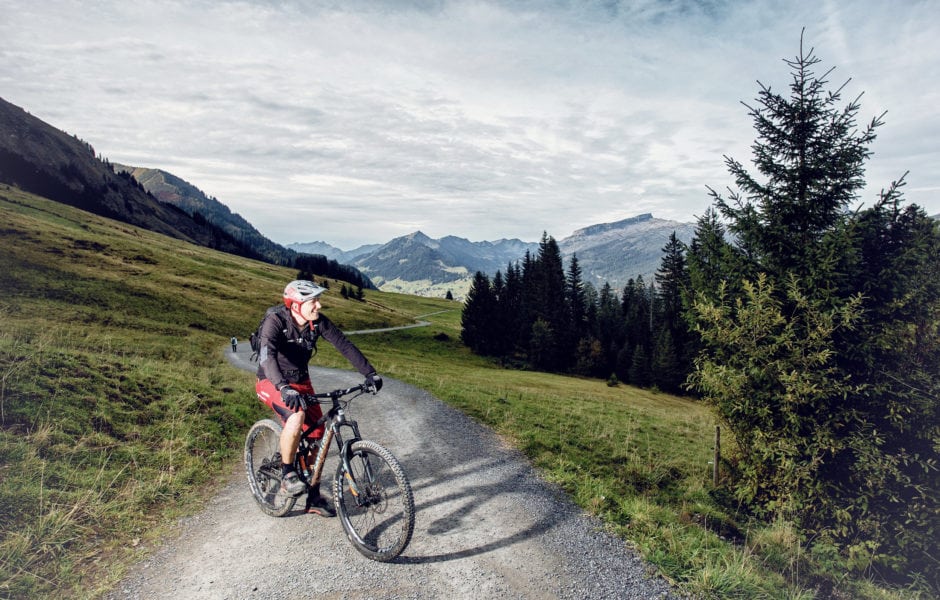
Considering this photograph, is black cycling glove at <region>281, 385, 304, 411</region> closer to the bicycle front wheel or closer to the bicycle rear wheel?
the bicycle front wheel

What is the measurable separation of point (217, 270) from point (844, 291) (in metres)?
92.3

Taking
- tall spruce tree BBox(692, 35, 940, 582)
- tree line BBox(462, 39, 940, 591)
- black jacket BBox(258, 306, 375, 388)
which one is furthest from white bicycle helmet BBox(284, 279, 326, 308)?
tall spruce tree BBox(692, 35, 940, 582)

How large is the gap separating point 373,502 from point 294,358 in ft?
7.95

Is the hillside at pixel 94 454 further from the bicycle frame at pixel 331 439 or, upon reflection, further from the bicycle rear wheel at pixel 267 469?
the bicycle frame at pixel 331 439

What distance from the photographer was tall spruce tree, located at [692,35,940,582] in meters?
10.8

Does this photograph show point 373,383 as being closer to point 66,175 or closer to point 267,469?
point 267,469

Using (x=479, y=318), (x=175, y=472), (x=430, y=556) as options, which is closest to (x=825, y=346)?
(x=430, y=556)

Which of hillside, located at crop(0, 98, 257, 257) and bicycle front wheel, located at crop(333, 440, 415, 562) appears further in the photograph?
hillside, located at crop(0, 98, 257, 257)

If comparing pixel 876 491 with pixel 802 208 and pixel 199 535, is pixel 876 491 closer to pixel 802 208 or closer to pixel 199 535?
pixel 802 208

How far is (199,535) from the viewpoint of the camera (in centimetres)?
640

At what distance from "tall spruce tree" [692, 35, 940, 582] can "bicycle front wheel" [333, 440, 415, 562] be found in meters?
10.1

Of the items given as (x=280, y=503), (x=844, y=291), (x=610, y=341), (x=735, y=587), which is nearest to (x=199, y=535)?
(x=280, y=503)

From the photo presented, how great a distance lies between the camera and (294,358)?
21.7 ft

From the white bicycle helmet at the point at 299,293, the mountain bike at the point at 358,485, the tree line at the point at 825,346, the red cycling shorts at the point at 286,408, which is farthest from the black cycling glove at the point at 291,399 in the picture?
the tree line at the point at 825,346
